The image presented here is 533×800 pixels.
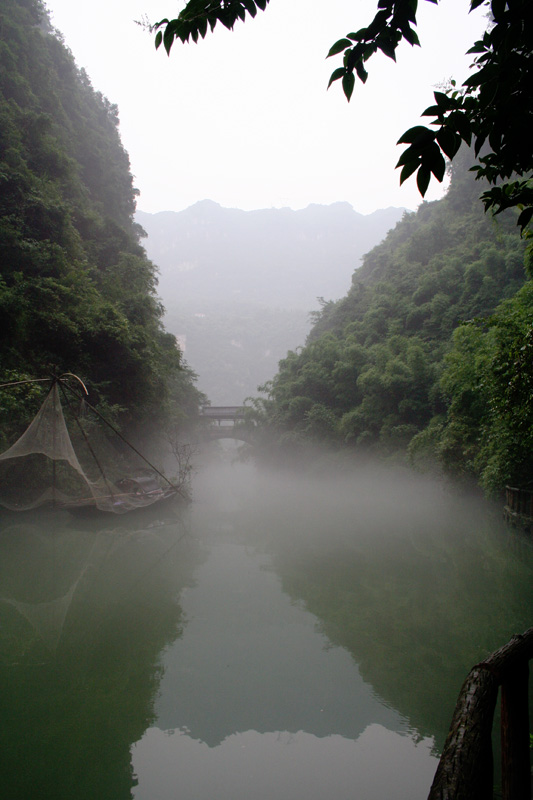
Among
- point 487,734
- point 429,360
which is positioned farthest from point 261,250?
point 487,734

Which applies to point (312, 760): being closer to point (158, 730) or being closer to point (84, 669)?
point (158, 730)

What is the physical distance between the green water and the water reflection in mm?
18

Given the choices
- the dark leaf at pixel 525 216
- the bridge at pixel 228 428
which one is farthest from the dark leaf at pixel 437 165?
the bridge at pixel 228 428

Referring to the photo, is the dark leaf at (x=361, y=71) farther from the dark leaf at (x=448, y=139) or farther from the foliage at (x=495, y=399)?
the foliage at (x=495, y=399)

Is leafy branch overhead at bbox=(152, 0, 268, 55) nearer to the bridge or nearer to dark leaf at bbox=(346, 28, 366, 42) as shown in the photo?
dark leaf at bbox=(346, 28, 366, 42)

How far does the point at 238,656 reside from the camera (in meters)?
4.97

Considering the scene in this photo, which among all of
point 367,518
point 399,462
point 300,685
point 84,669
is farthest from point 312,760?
point 399,462

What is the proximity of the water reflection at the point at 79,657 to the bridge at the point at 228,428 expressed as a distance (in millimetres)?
19652

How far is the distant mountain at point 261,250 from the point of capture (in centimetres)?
11023

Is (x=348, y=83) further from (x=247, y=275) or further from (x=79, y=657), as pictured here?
(x=247, y=275)

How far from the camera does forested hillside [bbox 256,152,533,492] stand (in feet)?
33.1

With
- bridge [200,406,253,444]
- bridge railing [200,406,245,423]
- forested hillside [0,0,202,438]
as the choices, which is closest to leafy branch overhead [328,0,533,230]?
forested hillside [0,0,202,438]

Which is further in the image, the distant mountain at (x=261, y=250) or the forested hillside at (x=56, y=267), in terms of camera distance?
the distant mountain at (x=261, y=250)

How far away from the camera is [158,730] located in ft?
12.2
